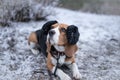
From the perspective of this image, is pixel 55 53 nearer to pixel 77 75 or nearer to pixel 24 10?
pixel 77 75

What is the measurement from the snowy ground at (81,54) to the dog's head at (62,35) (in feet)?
2.11

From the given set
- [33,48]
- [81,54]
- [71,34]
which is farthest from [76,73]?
[33,48]

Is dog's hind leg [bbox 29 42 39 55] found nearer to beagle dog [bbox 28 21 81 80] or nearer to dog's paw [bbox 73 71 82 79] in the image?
beagle dog [bbox 28 21 81 80]

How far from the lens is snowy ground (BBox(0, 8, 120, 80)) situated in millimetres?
4715

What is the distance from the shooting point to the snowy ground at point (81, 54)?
4715 mm

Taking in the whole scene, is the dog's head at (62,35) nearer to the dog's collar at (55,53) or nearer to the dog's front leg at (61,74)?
the dog's collar at (55,53)

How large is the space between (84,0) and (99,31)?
480cm

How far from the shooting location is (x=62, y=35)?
4262 mm

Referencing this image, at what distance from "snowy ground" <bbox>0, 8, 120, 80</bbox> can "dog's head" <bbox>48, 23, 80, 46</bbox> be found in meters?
0.64

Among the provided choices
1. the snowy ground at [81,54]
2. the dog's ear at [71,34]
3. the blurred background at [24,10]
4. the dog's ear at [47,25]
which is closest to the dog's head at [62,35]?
the dog's ear at [71,34]

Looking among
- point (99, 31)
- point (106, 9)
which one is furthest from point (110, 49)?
point (106, 9)

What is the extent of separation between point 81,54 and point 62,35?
1348 millimetres

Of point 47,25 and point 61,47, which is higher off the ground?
point 47,25

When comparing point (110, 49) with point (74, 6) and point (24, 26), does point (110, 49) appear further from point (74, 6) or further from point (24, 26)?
point (74, 6)
